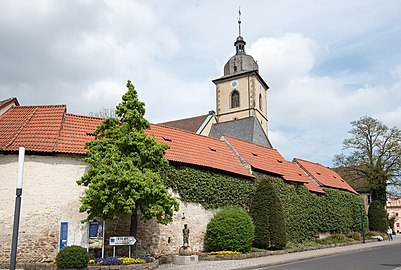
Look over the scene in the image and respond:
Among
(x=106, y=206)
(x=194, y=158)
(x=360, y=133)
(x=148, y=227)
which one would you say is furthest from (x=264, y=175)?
(x=360, y=133)

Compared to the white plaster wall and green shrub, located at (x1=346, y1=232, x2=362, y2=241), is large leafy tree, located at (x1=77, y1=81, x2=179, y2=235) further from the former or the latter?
green shrub, located at (x1=346, y1=232, x2=362, y2=241)

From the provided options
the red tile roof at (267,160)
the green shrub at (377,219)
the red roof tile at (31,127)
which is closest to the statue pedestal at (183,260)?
the red roof tile at (31,127)

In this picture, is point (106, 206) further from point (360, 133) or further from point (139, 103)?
point (360, 133)

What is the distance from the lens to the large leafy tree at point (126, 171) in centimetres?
1573

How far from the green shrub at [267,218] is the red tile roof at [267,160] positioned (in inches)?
97.0

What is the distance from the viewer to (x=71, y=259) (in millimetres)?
13898

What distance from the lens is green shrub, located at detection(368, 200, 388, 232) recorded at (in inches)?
1741

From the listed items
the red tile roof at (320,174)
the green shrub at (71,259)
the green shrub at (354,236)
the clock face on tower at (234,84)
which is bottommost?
the green shrub at (354,236)

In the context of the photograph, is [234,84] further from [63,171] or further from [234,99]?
[63,171]

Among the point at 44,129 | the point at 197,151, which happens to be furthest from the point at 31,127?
the point at 197,151

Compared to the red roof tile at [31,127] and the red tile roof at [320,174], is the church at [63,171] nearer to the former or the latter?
the red roof tile at [31,127]

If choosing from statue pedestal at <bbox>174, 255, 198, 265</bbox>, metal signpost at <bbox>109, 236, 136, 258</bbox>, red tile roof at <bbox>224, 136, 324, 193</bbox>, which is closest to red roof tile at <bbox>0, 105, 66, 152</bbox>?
metal signpost at <bbox>109, 236, 136, 258</bbox>

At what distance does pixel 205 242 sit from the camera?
22.3m

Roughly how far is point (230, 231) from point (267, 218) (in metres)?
3.73
